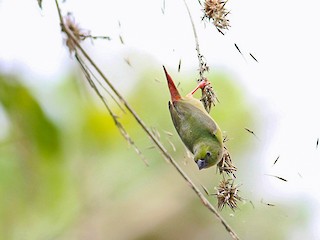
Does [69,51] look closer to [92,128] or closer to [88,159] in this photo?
[92,128]

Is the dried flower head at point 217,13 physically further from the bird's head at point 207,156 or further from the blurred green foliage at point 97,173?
the blurred green foliage at point 97,173

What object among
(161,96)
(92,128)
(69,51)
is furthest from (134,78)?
(69,51)

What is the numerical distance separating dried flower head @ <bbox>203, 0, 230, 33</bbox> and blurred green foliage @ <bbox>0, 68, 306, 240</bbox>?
0.34 meters

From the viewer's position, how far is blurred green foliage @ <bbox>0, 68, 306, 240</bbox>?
1.22 metres

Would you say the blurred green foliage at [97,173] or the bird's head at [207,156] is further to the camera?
the blurred green foliage at [97,173]

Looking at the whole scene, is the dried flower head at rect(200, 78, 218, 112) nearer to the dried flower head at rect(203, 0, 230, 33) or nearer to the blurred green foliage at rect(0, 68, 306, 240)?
the dried flower head at rect(203, 0, 230, 33)

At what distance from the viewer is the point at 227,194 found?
25.8 inches

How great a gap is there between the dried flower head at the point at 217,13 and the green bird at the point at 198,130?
0.06m

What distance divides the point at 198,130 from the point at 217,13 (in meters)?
0.11

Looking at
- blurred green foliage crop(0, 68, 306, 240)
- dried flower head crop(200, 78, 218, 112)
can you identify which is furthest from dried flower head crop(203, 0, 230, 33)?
blurred green foliage crop(0, 68, 306, 240)

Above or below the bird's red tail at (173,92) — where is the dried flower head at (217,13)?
above

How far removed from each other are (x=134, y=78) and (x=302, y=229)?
55 cm

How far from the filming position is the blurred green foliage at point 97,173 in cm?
122

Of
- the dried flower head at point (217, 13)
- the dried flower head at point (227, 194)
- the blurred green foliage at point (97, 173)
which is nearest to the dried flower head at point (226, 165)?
the dried flower head at point (227, 194)
